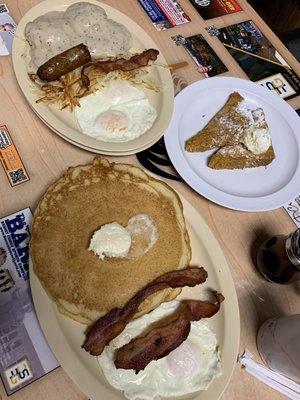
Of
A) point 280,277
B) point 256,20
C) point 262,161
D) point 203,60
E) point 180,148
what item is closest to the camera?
point 280,277

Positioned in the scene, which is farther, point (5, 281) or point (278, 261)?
point (278, 261)

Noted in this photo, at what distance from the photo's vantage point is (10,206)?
136 centimetres

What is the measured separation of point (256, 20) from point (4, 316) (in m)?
1.85

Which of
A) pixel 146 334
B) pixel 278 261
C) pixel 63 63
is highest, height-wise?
pixel 63 63

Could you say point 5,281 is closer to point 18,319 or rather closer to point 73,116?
point 18,319

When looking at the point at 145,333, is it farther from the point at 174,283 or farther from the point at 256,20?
the point at 256,20

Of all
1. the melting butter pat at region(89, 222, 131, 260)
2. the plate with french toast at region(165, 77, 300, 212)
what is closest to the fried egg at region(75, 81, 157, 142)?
the plate with french toast at region(165, 77, 300, 212)

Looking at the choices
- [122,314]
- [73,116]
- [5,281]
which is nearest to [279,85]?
[73,116]

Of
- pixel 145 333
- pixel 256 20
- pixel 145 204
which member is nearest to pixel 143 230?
pixel 145 204

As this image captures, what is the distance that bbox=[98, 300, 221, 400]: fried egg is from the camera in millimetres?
1127

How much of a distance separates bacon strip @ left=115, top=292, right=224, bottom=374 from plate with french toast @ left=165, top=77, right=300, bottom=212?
467 mm

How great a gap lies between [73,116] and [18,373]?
33.6 inches

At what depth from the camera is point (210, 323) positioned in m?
1.29

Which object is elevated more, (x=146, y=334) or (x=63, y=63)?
(x=63, y=63)
